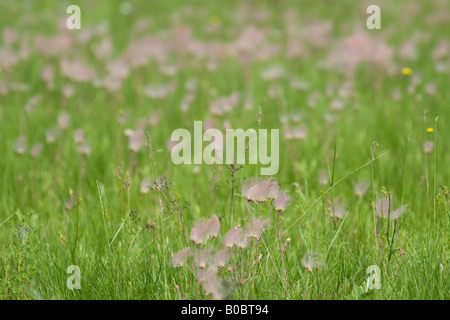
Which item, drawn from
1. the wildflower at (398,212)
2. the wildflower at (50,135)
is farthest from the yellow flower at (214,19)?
the wildflower at (398,212)

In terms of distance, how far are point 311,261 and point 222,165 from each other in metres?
1.32

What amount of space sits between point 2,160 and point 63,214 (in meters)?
0.97

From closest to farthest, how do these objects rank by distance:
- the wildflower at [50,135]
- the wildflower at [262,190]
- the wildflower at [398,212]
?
the wildflower at [262,190], the wildflower at [398,212], the wildflower at [50,135]

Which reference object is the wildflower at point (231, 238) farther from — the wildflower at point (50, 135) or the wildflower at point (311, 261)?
the wildflower at point (50, 135)

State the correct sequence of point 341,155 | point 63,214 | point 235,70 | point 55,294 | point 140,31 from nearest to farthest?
point 55,294 < point 63,214 < point 341,155 < point 235,70 < point 140,31

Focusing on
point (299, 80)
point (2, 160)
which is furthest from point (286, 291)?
point (299, 80)

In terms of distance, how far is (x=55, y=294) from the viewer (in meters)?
2.22

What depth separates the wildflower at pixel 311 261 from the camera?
6.95 feet

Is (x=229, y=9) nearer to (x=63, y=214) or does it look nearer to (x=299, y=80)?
(x=299, y=80)

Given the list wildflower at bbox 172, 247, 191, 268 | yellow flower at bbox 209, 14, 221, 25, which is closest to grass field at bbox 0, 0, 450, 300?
wildflower at bbox 172, 247, 191, 268

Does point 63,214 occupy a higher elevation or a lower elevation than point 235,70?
lower

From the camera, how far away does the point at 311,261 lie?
214cm

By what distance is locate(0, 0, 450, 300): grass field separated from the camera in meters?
2.18
